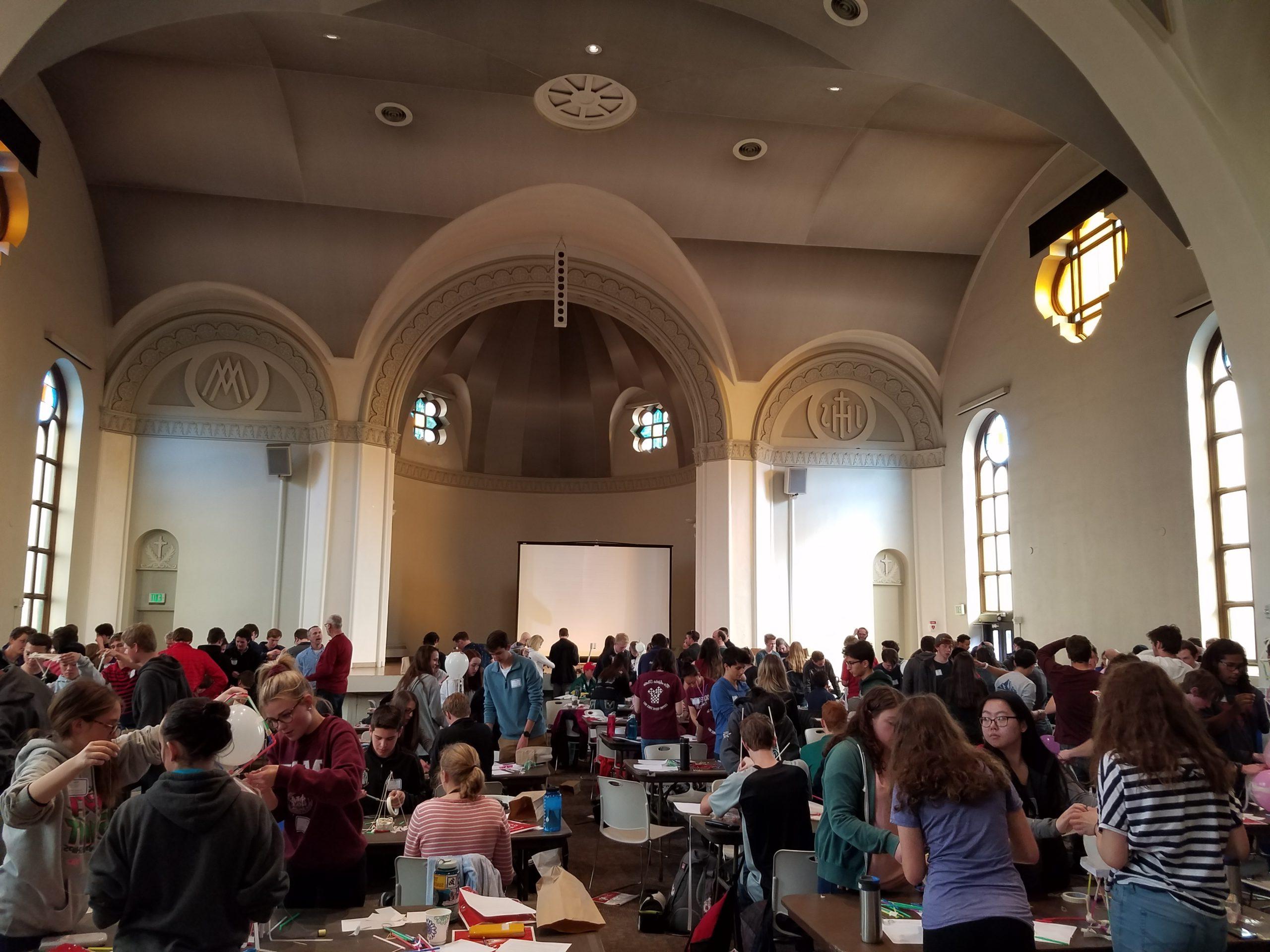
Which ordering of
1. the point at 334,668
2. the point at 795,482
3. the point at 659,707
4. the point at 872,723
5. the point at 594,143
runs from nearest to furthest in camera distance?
Result: the point at 872,723 → the point at 659,707 → the point at 334,668 → the point at 594,143 → the point at 795,482

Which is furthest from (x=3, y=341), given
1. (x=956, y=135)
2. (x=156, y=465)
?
(x=956, y=135)

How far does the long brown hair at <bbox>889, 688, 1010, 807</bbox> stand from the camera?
262 centimetres

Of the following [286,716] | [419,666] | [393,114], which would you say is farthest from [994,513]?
[286,716]

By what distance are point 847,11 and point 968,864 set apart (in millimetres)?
7588

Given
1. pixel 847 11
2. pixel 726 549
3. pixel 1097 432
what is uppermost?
pixel 847 11

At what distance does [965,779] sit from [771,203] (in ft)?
36.1

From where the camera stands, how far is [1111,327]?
1045 centimetres

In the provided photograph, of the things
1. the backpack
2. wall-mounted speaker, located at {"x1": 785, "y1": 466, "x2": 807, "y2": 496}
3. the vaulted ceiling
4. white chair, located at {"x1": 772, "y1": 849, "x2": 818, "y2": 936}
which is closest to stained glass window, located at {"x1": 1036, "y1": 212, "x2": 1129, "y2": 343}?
the vaulted ceiling

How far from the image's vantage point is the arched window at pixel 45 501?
11.3 meters

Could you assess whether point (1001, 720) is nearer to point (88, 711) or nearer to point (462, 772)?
point (462, 772)

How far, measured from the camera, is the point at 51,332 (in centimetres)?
1095

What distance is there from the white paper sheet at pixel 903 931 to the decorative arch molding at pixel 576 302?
440 inches

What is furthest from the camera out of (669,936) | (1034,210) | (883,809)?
(1034,210)

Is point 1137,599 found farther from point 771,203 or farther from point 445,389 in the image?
point 445,389
